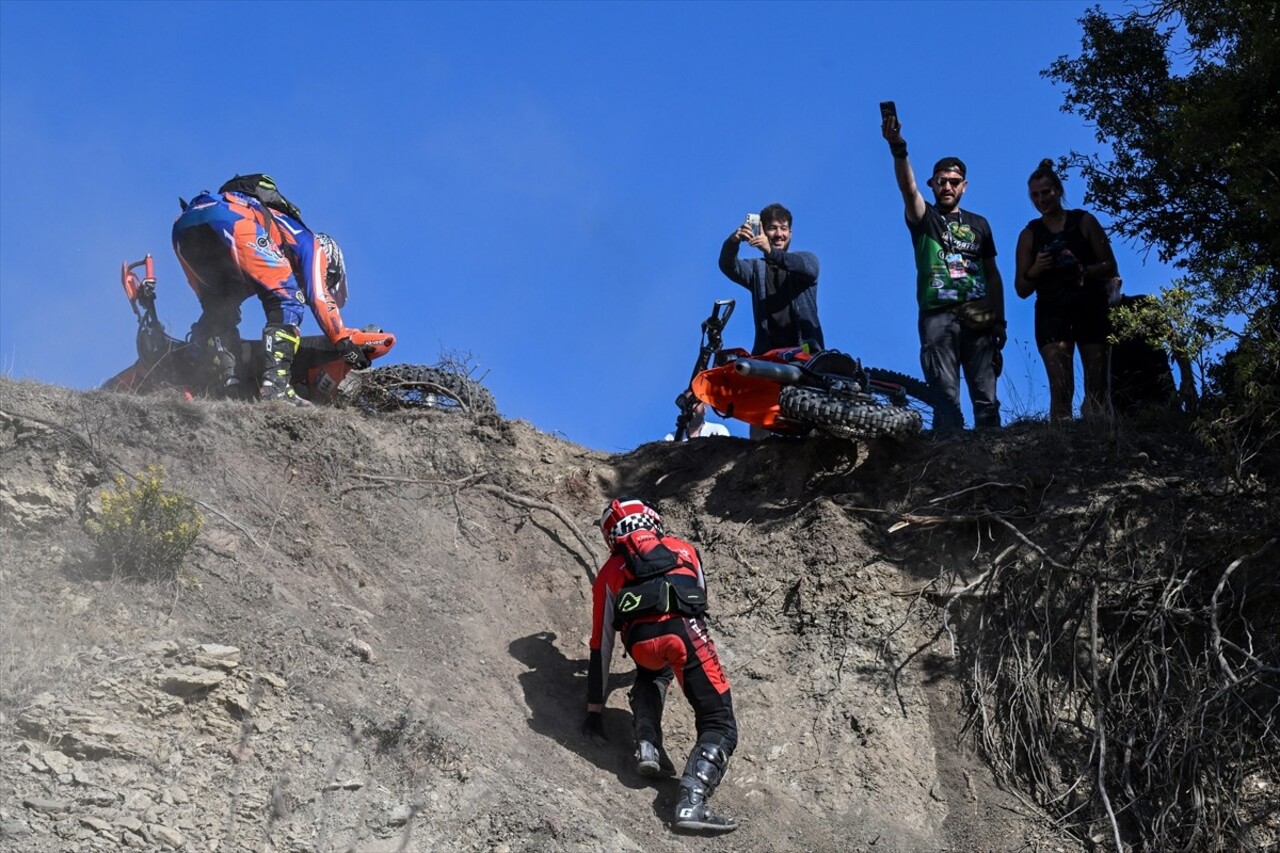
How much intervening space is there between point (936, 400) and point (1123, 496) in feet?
5.08

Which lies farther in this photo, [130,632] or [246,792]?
[130,632]

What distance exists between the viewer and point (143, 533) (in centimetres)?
840

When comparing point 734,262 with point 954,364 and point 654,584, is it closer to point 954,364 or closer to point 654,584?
point 954,364

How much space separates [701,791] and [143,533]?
10.6ft

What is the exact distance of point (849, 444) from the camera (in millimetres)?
10797

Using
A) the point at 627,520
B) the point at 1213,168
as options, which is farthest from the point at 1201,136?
the point at 627,520

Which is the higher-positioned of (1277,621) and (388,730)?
(1277,621)

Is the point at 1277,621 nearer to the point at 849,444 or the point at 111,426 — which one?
the point at 849,444

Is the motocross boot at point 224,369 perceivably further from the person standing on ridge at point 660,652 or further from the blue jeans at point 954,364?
the blue jeans at point 954,364

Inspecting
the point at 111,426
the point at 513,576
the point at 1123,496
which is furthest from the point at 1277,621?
the point at 111,426

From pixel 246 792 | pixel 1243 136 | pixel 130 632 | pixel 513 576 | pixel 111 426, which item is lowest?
pixel 246 792

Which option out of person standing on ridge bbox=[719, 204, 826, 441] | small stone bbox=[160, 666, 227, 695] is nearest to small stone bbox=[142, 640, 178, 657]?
small stone bbox=[160, 666, 227, 695]

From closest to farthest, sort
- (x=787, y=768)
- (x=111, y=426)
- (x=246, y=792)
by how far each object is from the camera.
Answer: (x=246, y=792) < (x=787, y=768) < (x=111, y=426)

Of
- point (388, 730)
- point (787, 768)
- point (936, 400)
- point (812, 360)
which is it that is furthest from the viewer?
point (936, 400)
